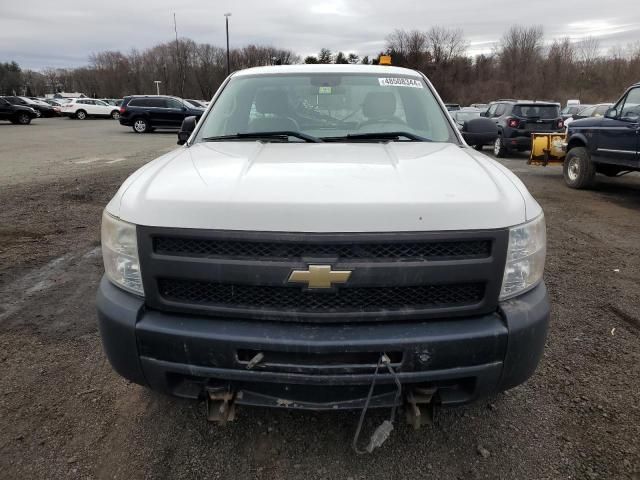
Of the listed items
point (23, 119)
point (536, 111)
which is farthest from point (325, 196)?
point (23, 119)

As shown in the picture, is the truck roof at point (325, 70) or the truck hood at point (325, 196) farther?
the truck roof at point (325, 70)

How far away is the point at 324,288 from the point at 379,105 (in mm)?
1977

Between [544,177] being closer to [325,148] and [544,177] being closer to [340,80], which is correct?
[340,80]

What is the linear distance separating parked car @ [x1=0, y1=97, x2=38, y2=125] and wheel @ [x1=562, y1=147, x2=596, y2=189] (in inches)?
1248

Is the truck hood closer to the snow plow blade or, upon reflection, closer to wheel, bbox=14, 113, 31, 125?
the snow plow blade

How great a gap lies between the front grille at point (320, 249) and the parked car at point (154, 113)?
23.9m

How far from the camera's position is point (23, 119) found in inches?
1205

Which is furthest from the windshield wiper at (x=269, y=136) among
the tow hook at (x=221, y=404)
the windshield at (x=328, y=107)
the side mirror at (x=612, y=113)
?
the side mirror at (x=612, y=113)

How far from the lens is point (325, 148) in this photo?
2752 mm

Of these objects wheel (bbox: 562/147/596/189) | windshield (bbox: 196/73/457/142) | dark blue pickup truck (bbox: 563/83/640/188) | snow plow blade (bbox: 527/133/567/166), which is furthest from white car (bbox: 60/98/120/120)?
windshield (bbox: 196/73/457/142)

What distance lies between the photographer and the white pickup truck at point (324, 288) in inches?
75.1

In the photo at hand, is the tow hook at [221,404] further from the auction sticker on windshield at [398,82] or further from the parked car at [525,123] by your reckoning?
the parked car at [525,123]

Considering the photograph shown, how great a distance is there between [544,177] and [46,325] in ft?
36.1

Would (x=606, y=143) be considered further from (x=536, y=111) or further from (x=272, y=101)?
(x=272, y=101)
